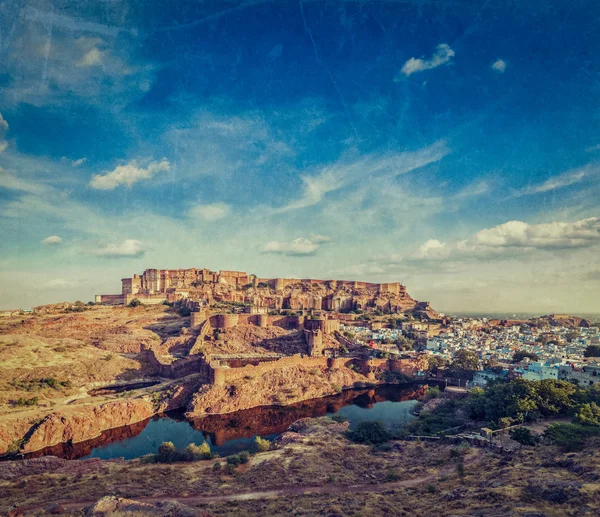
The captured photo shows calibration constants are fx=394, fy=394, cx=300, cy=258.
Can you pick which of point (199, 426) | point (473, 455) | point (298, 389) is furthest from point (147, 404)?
point (473, 455)

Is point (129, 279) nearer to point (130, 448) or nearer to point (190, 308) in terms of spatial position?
point (190, 308)

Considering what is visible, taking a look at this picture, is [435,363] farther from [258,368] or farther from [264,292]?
[264,292]

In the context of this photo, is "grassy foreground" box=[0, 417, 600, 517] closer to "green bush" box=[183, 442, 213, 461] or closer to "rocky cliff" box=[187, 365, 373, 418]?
"green bush" box=[183, 442, 213, 461]

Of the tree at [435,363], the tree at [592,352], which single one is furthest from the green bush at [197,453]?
the tree at [592,352]

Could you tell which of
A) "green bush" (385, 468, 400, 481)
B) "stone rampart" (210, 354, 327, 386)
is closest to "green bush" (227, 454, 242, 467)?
"green bush" (385, 468, 400, 481)

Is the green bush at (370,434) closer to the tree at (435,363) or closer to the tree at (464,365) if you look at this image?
the tree at (464,365)

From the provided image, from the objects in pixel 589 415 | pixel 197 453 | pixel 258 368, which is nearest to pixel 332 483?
pixel 197 453
